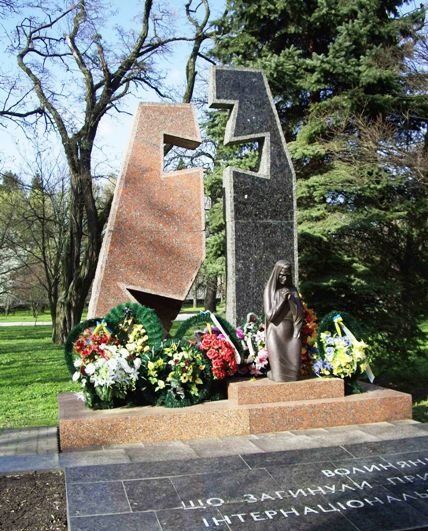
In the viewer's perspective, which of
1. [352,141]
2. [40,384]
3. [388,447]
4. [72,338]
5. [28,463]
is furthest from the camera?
[352,141]

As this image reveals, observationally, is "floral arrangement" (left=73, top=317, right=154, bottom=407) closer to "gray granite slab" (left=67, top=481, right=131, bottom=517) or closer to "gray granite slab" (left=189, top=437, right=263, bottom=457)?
"gray granite slab" (left=189, top=437, right=263, bottom=457)

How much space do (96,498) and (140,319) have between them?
9.82 ft

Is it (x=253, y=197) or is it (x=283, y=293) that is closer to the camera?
(x=283, y=293)

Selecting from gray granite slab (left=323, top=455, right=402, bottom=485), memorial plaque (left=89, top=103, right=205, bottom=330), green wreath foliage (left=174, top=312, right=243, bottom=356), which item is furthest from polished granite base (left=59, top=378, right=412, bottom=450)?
memorial plaque (left=89, top=103, right=205, bottom=330)

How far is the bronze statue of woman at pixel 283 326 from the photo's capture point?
729 centimetres

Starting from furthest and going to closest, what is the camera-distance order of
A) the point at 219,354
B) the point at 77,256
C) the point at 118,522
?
1. the point at 77,256
2. the point at 219,354
3. the point at 118,522

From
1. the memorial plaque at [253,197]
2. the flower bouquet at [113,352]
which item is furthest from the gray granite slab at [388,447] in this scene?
the memorial plaque at [253,197]

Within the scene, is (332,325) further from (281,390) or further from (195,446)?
(195,446)

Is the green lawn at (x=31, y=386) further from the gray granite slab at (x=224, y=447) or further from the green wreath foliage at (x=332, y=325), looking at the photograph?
the green wreath foliage at (x=332, y=325)

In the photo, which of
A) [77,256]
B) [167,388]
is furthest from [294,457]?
[77,256]

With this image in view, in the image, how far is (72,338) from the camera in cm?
750

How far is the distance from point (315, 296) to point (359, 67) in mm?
4142

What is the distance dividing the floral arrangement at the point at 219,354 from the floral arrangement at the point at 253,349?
0.64ft

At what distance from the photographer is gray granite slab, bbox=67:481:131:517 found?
440cm
